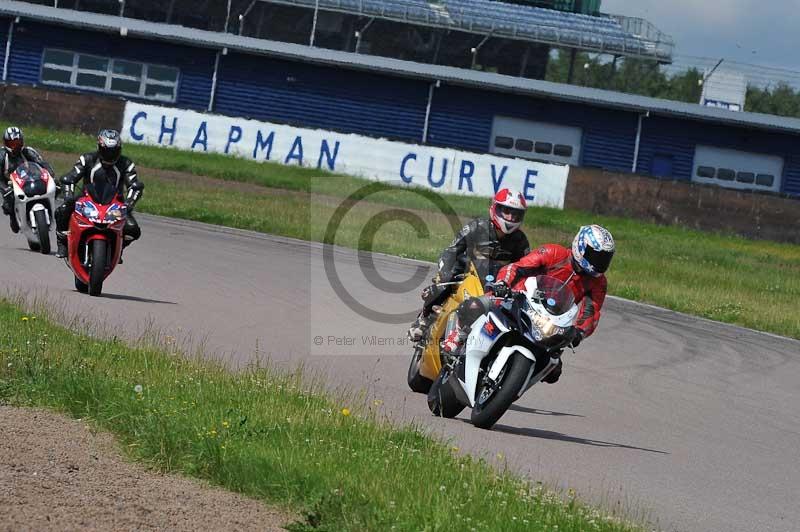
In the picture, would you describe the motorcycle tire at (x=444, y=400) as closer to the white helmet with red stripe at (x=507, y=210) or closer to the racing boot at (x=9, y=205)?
the white helmet with red stripe at (x=507, y=210)

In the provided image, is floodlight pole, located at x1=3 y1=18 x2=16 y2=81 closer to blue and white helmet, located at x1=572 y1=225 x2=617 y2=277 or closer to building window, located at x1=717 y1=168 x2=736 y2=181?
building window, located at x1=717 y1=168 x2=736 y2=181

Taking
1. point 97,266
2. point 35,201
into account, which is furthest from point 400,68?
point 97,266

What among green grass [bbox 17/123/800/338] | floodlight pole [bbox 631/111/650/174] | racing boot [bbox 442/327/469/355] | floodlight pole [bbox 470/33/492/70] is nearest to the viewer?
racing boot [bbox 442/327/469/355]

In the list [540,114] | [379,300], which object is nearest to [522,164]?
[540,114]

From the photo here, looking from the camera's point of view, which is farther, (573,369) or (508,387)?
(573,369)

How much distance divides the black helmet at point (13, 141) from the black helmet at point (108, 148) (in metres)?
3.86

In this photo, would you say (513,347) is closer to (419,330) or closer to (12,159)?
(419,330)

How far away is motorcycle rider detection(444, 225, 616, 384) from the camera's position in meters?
9.49

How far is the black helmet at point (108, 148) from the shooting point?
48.8ft

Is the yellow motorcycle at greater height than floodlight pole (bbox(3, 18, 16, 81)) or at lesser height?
lesser

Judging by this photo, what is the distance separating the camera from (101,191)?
582 inches

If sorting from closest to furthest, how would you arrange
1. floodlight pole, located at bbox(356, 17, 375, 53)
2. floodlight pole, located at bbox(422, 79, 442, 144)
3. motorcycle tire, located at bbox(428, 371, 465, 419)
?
motorcycle tire, located at bbox(428, 371, 465, 419), floodlight pole, located at bbox(422, 79, 442, 144), floodlight pole, located at bbox(356, 17, 375, 53)

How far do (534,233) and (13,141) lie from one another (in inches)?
560

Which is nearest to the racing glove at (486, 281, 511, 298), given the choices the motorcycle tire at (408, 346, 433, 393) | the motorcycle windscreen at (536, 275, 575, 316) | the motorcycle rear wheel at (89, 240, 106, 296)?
the motorcycle windscreen at (536, 275, 575, 316)
